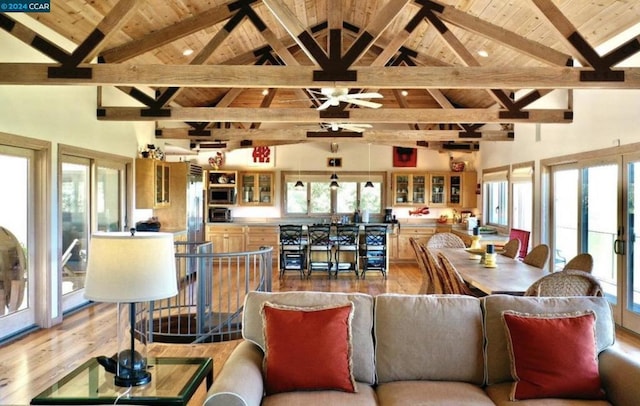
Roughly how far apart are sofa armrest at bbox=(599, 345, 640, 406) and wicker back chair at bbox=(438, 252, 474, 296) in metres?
1.34

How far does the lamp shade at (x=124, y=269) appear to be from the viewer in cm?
192

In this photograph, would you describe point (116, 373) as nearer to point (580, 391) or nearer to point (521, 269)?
point (580, 391)

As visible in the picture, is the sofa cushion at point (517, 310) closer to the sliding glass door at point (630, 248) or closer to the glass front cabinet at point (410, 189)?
the sliding glass door at point (630, 248)

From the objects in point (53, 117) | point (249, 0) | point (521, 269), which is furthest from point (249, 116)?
point (521, 269)

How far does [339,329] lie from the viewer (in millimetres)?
2295

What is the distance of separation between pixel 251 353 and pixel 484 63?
579 centimetres

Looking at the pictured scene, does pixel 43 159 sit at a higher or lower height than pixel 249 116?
lower

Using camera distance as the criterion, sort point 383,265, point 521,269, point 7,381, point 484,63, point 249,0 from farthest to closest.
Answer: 1. point 383,265
2. point 484,63
3. point 249,0
4. point 521,269
5. point 7,381

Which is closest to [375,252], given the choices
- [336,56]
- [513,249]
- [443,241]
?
[443,241]

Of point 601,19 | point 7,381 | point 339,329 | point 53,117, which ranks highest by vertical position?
point 601,19

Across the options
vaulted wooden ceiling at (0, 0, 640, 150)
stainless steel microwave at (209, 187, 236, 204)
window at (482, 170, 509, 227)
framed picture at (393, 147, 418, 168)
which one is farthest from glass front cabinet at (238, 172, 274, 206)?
window at (482, 170, 509, 227)

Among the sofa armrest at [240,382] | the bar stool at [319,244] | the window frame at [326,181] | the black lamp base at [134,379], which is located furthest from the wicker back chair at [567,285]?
the window frame at [326,181]

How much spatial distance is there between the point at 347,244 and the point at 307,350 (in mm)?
5657

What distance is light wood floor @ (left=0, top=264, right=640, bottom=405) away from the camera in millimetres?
3297
